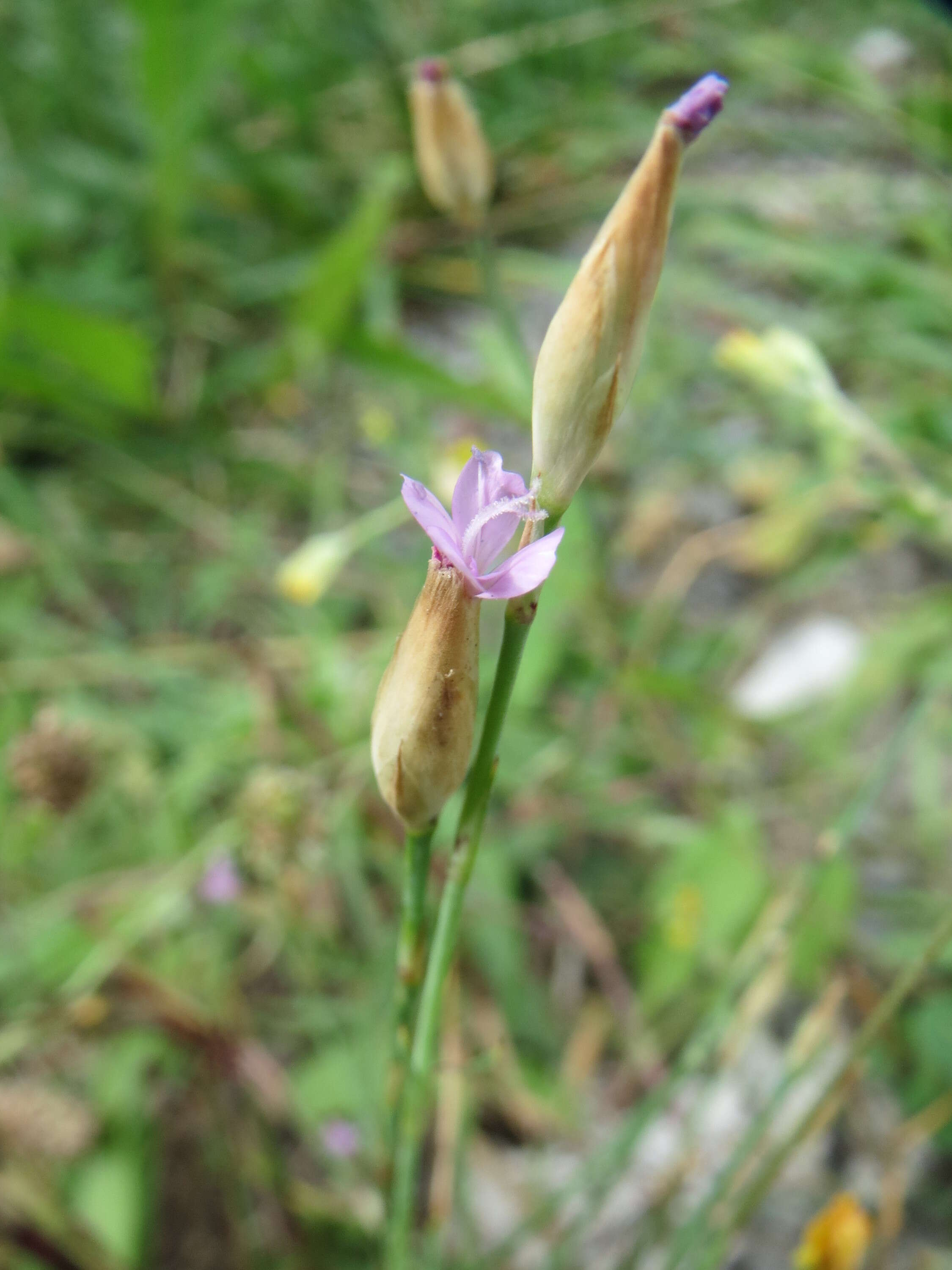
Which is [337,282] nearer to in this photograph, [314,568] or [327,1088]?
[314,568]

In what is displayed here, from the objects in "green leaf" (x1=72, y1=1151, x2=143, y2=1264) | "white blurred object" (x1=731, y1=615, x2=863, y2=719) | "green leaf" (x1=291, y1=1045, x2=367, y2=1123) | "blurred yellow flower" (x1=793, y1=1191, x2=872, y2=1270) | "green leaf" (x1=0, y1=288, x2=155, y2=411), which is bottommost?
"white blurred object" (x1=731, y1=615, x2=863, y2=719)

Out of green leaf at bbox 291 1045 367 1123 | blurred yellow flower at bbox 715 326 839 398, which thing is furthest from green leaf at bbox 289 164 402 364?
green leaf at bbox 291 1045 367 1123

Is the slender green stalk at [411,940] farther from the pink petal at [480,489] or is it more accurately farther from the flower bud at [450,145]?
the flower bud at [450,145]

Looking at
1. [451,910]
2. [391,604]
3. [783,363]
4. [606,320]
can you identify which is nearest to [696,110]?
[606,320]

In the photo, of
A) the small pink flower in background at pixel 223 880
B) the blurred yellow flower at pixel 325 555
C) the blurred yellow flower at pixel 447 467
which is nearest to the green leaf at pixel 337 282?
the blurred yellow flower at pixel 447 467

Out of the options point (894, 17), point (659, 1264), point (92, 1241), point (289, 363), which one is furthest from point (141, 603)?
point (894, 17)

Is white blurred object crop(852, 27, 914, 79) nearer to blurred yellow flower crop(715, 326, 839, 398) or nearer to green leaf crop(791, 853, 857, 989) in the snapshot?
blurred yellow flower crop(715, 326, 839, 398)

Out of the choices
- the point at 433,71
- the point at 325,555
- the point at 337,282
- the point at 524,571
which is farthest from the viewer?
the point at 337,282
